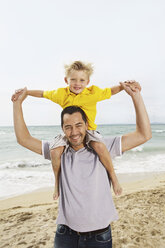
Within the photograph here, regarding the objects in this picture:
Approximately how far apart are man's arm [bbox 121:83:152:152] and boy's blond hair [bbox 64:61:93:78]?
44.1 inches

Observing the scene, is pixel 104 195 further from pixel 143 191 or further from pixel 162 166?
pixel 162 166

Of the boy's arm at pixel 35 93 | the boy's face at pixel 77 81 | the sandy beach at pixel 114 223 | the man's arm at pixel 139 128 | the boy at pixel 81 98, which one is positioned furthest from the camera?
the sandy beach at pixel 114 223

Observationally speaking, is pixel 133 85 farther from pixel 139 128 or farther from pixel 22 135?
pixel 22 135

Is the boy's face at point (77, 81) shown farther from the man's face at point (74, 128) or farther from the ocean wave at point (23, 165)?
the ocean wave at point (23, 165)

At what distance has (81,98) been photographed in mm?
2479

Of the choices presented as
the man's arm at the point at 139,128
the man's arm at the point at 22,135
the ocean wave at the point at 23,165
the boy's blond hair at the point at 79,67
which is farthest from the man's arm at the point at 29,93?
the ocean wave at the point at 23,165

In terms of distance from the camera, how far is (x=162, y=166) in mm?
10219

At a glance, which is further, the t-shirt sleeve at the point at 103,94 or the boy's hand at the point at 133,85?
the t-shirt sleeve at the point at 103,94

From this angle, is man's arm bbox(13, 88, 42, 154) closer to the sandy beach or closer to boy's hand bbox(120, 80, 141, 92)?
boy's hand bbox(120, 80, 141, 92)

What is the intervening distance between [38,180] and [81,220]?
6915 millimetres

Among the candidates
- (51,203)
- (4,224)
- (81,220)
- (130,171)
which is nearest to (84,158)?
(81,220)

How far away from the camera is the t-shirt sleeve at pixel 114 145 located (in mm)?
1783

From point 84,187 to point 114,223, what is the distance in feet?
9.64

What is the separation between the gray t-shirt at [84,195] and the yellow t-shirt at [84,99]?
30.1 inches
